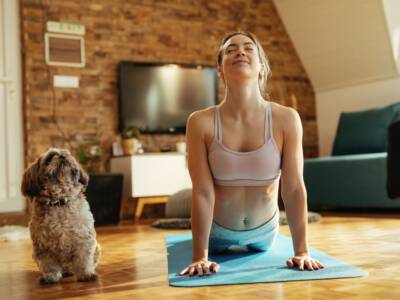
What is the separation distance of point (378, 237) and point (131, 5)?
3.99 m

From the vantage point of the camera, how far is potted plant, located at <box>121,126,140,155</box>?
544cm

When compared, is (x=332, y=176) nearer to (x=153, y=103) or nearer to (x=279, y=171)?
(x=153, y=103)

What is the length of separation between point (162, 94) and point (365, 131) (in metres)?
2.24

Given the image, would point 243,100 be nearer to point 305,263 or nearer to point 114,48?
point 305,263

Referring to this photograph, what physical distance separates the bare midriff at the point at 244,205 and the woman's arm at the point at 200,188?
0.13 metres

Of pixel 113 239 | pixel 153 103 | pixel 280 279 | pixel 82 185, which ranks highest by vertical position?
pixel 153 103

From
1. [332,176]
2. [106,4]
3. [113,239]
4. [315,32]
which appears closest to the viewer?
[113,239]

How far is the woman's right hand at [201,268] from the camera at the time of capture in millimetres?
1907

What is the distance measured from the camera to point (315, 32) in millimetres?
6512

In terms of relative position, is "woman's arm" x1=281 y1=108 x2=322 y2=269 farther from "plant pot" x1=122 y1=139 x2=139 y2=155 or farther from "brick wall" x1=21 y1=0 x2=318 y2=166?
"brick wall" x1=21 y1=0 x2=318 y2=166

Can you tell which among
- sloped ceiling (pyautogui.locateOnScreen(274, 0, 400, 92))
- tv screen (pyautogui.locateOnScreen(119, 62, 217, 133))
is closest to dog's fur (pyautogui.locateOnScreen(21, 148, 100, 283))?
tv screen (pyautogui.locateOnScreen(119, 62, 217, 133))

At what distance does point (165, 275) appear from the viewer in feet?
6.79

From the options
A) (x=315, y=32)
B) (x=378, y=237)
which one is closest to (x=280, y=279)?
(x=378, y=237)

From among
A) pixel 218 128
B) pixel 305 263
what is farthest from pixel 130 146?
pixel 305 263
